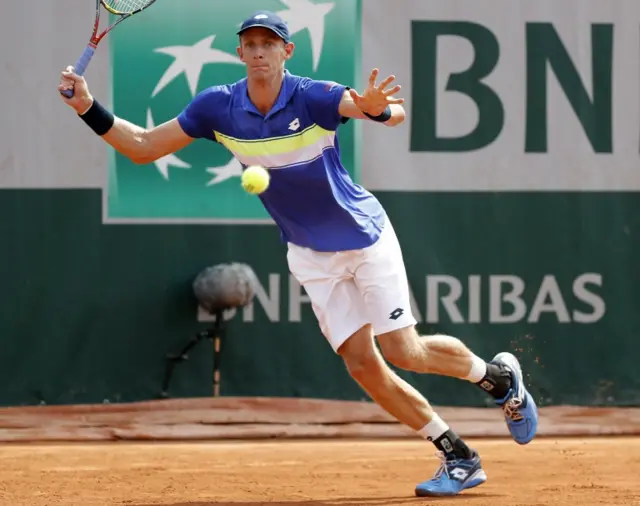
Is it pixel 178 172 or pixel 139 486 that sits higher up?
pixel 178 172

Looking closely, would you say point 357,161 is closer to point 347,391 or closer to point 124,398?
point 347,391

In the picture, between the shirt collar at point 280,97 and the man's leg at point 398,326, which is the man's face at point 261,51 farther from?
the man's leg at point 398,326

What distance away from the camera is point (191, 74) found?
625 centimetres

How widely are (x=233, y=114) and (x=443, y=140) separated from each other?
207cm

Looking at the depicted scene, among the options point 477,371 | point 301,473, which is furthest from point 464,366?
point 301,473

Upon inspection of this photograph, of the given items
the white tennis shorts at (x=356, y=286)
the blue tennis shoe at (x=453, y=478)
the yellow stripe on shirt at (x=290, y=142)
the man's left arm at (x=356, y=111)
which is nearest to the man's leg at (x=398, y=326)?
the white tennis shorts at (x=356, y=286)

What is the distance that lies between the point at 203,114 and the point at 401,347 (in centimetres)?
109

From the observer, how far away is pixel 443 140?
21.2 feet

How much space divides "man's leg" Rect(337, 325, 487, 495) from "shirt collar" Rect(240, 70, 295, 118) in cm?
86

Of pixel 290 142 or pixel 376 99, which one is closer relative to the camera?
pixel 376 99

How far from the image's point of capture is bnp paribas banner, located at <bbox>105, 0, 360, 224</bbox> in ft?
20.5

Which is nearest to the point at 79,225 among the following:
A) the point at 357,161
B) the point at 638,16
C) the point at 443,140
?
the point at 357,161

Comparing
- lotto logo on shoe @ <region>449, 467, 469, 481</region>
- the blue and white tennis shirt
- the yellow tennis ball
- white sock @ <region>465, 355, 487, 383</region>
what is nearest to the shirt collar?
the blue and white tennis shirt

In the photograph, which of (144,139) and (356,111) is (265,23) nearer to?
(356,111)
